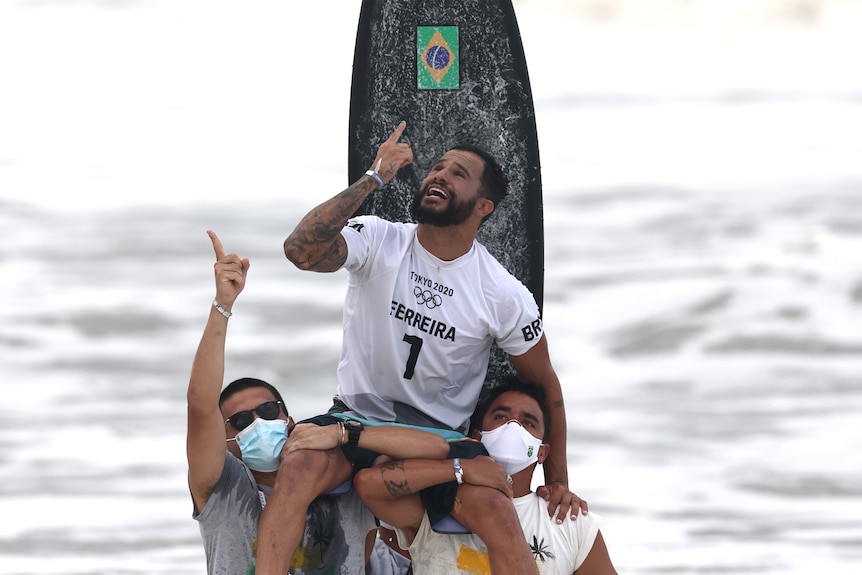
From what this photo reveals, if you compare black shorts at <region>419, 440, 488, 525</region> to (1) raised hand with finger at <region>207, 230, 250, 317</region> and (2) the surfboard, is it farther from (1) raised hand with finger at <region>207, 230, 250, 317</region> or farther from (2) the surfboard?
(2) the surfboard

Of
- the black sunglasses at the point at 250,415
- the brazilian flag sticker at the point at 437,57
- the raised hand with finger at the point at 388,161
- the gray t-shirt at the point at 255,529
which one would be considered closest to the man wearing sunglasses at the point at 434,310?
the raised hand with finger at the point at 388,161

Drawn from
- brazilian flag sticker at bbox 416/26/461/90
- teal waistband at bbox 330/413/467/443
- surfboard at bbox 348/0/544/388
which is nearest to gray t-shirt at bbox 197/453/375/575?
teal waistband at bbox 330/413/467/443

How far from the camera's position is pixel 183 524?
45.5 feet

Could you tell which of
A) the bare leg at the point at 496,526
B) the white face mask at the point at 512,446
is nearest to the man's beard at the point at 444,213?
the white face mask at the point at 512,446

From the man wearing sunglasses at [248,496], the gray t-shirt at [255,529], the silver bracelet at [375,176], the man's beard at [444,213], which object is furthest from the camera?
the man's beard at [444,213]

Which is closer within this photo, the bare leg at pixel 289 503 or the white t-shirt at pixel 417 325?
the bare leg at pixel 289 503

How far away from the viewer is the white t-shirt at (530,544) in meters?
5.07

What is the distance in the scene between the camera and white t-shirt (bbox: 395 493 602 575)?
5071 mm

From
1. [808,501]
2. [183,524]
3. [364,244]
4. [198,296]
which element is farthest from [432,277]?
[198,296]

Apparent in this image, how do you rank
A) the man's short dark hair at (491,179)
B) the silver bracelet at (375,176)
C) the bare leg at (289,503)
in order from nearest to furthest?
1. the bare leg at (289,503)
2. the silver bracelet at (375,176)
3. the man's short dark hair at (491,179)

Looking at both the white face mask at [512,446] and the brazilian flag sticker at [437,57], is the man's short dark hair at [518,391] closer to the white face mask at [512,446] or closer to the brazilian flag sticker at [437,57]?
the white face mask at [512,446]

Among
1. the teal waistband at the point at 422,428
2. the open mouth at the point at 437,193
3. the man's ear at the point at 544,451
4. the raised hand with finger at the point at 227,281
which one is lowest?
the man's ear at the point at 544,451

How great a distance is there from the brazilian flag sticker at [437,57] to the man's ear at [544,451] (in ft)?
5.58

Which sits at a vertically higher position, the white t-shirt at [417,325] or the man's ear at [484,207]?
the man's ear at [484,207]
